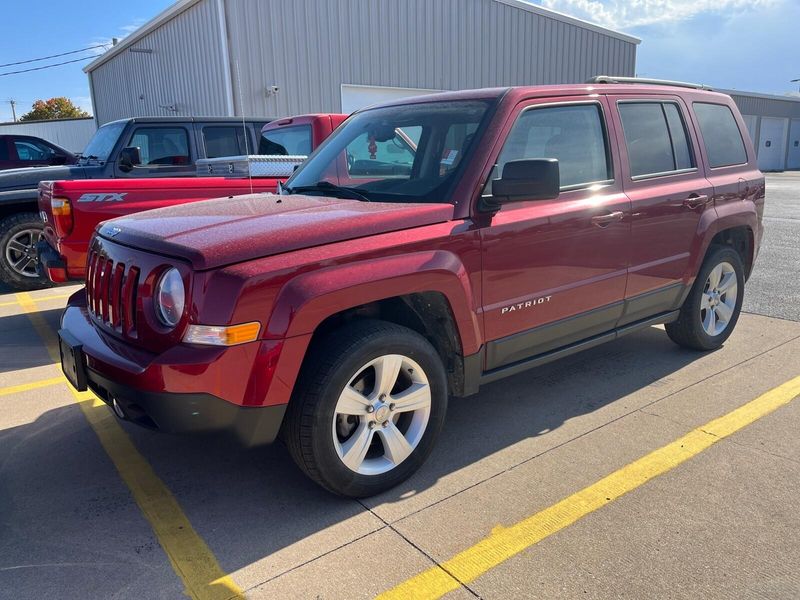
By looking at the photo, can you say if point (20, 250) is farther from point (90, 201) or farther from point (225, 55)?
point (225, 55)

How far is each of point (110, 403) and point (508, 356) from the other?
1.96m

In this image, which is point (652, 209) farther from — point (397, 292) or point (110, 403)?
point (110, 403)

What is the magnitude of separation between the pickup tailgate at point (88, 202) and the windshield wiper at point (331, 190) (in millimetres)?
1485

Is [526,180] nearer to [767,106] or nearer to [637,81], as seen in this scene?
[637,81]

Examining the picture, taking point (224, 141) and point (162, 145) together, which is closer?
point (162, 145)

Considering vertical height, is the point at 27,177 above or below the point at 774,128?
below

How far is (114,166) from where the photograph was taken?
22.7 feet

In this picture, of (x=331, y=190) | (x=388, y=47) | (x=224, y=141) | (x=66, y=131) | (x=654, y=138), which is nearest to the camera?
(x=331, y=190)

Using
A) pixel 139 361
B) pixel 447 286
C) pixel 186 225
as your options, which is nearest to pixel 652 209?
pixel 447 286

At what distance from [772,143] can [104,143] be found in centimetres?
4077

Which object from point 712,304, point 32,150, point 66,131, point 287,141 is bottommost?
point 712,304

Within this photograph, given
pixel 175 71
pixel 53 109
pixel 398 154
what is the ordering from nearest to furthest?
1. pixel 398 154
2. pixel 175 71
3. pixel 53 109

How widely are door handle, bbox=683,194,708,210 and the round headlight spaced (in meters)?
3.23

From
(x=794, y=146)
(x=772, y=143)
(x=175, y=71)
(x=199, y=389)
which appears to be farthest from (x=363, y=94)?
(x=794, y=146)
